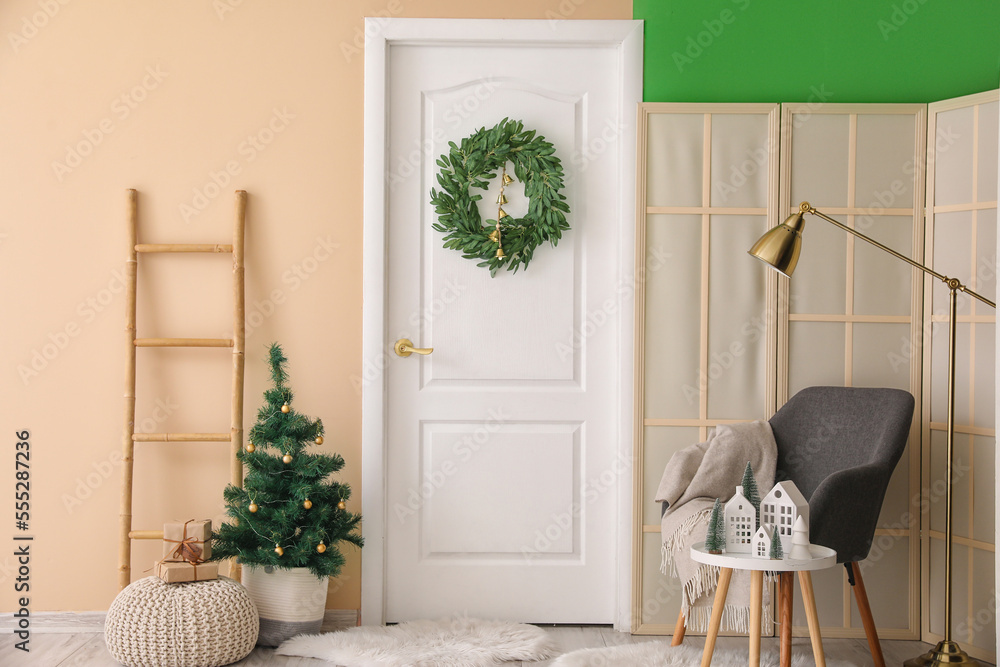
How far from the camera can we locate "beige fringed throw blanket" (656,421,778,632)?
7.45 feet

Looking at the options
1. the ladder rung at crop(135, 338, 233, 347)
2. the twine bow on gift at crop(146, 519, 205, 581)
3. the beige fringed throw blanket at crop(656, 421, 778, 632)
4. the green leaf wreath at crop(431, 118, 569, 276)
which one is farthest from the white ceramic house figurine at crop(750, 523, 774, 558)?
the ladder rung at crop(135, 338, 233, 347)

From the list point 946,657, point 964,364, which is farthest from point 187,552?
point 964,364

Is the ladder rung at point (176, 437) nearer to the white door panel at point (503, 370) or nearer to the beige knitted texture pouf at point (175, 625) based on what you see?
the beige knitted texture pouf at point (175, 625)

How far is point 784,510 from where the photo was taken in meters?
2.03

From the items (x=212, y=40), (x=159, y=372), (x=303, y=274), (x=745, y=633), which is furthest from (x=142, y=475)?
(x=745, y=633)

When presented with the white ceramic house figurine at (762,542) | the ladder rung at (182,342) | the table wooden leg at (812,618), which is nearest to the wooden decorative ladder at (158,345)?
the ladder rung at (182,342)

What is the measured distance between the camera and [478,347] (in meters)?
2.83

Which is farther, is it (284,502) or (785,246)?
(284,502)

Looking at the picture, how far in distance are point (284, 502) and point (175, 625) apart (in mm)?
468

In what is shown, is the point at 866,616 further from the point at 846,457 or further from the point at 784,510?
the point at 784,510

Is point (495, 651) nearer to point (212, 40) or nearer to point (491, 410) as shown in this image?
point (491, 410)

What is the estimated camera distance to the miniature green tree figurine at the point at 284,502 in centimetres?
248

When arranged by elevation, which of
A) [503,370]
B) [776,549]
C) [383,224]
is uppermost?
[383,224]

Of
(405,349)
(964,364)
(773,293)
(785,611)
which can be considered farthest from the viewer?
(405,349)
